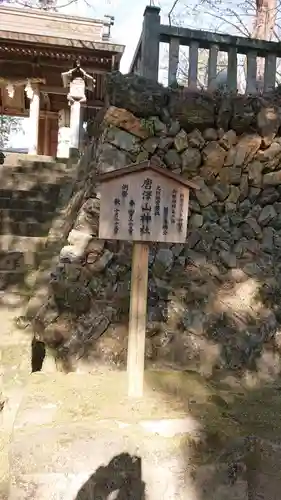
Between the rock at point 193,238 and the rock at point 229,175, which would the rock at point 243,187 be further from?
the rock at point 193,238

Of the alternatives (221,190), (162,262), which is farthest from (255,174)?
(162,262)

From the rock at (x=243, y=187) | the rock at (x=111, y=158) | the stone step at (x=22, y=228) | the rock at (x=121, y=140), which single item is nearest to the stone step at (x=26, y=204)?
the stone step at (x=22, y=228)

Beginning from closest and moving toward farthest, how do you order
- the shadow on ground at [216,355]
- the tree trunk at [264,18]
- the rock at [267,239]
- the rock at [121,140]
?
the shadow on ground at [216,355]
the rock at [267,239]
the rock at [121,140]
the tree trunk at [264,18]

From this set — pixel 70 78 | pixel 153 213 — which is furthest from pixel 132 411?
pixel 70 78

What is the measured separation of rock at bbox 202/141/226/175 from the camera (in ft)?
15.9

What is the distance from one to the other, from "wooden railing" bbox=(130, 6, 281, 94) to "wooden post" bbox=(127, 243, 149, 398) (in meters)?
3.29

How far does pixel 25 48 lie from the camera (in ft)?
32.2

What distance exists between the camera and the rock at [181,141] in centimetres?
480

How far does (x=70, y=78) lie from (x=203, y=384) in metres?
8.99

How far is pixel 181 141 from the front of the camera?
4.81 metres

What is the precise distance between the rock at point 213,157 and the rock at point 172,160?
0.32 metres

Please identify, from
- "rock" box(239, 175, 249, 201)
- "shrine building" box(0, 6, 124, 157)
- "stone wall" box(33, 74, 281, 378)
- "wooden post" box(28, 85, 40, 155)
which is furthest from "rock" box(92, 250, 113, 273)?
"wooden post" box(28, 85, 40, 155)

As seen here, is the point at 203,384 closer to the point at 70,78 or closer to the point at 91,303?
the point at 91,303

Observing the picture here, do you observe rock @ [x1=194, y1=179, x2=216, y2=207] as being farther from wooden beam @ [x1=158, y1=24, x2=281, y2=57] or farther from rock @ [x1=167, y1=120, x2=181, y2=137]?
wooden beam @ [x1=158, y1=24, x2=281, y2=57]
